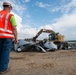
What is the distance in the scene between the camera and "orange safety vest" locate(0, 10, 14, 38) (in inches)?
192

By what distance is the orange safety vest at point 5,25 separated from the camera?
4886mm

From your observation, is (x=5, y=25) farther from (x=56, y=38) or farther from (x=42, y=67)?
(x=56, y=38)

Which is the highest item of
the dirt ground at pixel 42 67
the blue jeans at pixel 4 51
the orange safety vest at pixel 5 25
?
the orange safety vest at pixel 5 25

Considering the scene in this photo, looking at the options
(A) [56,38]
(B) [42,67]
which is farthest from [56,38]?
(B) [42,67]

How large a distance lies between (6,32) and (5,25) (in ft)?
0.59

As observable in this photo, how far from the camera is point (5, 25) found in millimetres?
4914

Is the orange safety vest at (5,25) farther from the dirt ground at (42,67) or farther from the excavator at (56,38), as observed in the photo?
the excavator at (56,38)

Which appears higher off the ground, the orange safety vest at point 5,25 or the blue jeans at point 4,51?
the orange safety vest at point 5,25

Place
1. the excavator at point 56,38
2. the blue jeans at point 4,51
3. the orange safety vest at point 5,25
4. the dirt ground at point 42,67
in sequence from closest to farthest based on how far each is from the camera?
the orange safety vest at point 5,25 → the blue jeans at point 4,51 → the dirt ground at point 42,67 → the excavator at point 56,38

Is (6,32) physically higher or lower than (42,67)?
higher

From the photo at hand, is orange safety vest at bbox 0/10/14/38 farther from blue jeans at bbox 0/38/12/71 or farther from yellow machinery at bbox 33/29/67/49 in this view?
yellow machinery at bbox 33/29/67/49

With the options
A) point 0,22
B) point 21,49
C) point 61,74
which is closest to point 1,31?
point 0,22

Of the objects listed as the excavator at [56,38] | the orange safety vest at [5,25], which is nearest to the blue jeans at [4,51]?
the orange safety vest at [5,25]

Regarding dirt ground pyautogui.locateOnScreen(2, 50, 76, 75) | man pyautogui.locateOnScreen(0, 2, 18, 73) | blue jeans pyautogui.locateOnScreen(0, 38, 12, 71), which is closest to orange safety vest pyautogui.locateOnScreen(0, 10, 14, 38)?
man pyautogui.locateOnScreen(0, 2, 18, 73)
